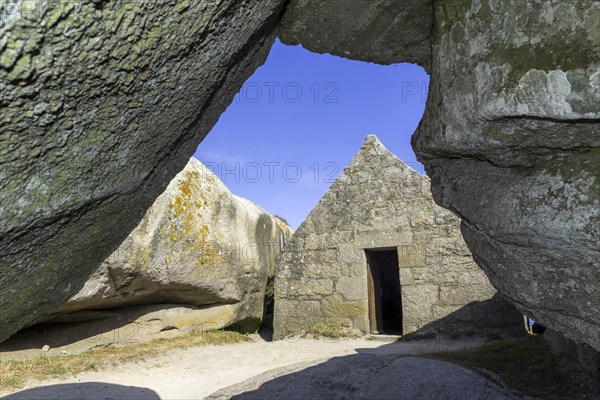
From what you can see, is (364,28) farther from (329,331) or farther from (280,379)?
(329,331)

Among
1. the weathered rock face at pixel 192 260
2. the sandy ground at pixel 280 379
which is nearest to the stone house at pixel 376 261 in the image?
the weathered rock face at pixel 192 260

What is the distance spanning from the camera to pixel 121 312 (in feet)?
22.8

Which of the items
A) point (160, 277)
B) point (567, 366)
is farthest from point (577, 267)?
point (160, 277)

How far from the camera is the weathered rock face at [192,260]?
6.26m

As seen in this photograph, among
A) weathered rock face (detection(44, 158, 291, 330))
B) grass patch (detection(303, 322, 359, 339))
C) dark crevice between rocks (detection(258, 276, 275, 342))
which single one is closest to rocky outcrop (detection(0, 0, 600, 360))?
weathered rock face (detection(44, 158, 291, 330))

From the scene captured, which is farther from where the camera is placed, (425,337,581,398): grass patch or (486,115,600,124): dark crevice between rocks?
(425,337,581,398): grass patch

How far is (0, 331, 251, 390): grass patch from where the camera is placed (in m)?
4.80

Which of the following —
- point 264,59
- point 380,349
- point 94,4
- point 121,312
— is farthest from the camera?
point 121,312

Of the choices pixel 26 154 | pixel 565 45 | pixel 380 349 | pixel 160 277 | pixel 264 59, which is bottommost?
pixel 380 349

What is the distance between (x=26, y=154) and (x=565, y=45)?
156cm

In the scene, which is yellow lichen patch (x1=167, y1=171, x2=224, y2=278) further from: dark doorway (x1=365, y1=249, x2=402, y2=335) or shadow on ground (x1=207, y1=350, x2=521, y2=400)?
shadow on ground (x1=207, y1=350, x2=521, y2=400)

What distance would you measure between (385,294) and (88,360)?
9.17m

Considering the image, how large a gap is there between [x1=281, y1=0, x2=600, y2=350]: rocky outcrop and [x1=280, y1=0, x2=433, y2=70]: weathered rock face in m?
0.02

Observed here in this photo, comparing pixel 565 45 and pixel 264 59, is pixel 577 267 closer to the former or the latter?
pixel 565 45
